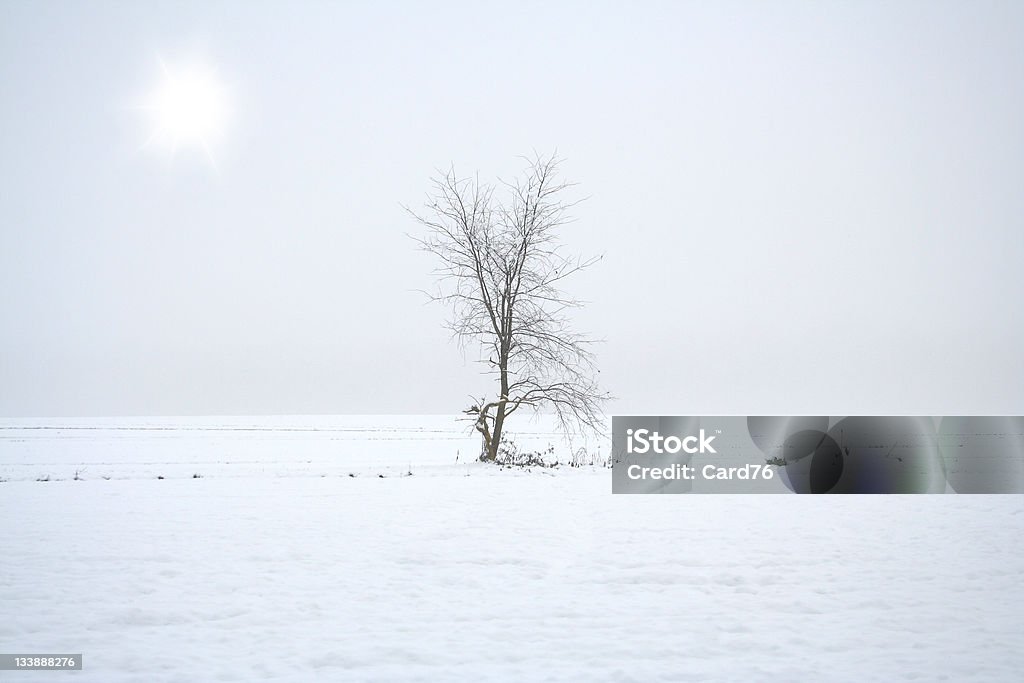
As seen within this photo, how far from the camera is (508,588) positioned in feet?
26.2

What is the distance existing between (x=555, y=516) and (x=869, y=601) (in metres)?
6.52

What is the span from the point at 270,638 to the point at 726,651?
13.2ft

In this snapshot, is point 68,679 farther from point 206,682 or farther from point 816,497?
point 816,497

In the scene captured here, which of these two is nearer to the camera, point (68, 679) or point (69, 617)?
point (68, 679)

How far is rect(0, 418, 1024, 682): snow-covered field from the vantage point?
18.8ft

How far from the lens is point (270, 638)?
624 centimetres

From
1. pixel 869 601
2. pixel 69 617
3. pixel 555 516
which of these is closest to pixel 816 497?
pixel 555 516

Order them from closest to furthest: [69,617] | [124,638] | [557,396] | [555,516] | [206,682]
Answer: [206,682] → [124,638] → [69,617] → [555,516] → [557,396]

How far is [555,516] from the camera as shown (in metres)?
13.2

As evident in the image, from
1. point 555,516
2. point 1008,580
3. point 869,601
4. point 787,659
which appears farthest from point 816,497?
point 787,659

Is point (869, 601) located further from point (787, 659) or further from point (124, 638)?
point (124, 638)

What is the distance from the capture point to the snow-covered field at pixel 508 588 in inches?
226

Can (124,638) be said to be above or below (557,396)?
below

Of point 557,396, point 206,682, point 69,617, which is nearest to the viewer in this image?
point 206,682
